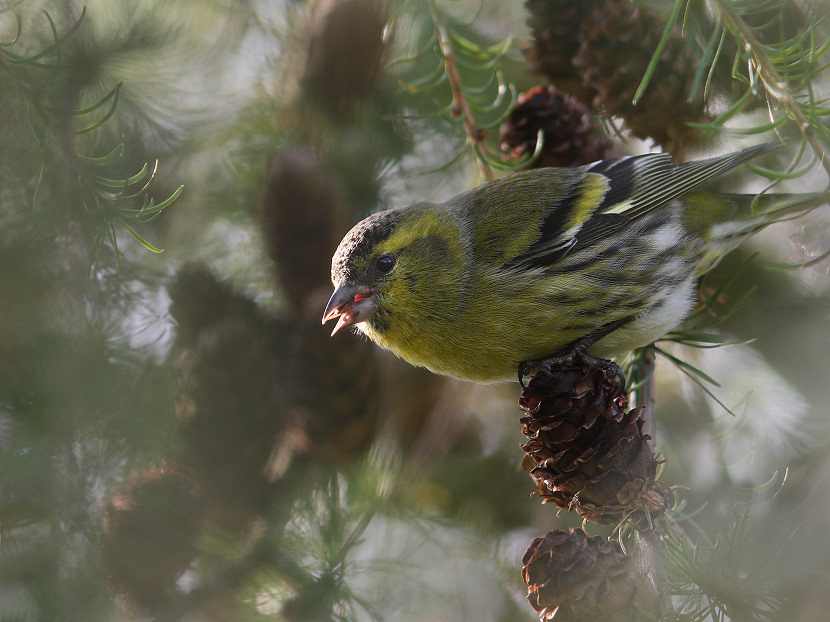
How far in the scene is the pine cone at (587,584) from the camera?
122cm

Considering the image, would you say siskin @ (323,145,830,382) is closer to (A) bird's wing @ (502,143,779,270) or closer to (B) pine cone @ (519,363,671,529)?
(A) bird's wing @ (502,143,779,270)

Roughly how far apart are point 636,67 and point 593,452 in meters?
1.01

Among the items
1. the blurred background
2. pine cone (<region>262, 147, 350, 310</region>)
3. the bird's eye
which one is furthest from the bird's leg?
pine cone (<region>262, 147, 350, 310</region>)

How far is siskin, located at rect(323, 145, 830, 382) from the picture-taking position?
70.5 inches

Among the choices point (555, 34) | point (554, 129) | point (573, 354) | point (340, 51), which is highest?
point (340, 51)

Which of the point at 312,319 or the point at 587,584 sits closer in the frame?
the point at 587,584

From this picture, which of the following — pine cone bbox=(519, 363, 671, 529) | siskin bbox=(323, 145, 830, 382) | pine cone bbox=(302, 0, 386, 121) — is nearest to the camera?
pine cone bbox=(519, 363, 671, 529)

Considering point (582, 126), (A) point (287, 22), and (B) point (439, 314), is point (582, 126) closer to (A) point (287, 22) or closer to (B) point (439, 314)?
(B) point (439, 314)

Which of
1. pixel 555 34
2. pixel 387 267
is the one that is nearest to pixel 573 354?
pixel 387 267

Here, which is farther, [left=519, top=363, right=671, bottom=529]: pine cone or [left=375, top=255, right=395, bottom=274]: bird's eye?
[left=375, top=255, right=395, bottom=274]: bird's eye

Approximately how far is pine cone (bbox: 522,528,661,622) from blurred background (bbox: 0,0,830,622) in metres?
0.09

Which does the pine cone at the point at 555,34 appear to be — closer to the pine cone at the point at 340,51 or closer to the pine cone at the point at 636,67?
the pine cone at the point at 636,67

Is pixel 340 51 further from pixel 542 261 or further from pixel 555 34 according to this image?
pixel 542 261

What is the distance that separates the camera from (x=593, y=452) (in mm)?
1345
